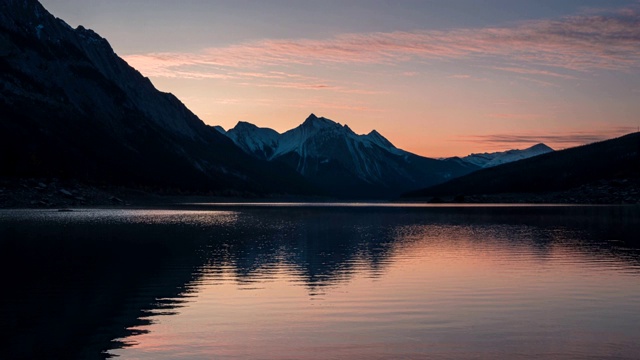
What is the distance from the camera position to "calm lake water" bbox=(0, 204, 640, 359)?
25688 mm

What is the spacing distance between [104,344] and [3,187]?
189 meters

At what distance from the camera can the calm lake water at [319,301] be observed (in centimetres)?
2569

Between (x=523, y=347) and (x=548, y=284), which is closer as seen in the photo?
(x=523, y=347)

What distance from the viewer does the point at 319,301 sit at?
3678 cm

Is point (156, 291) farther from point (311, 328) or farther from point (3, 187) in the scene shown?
point (3, 187)

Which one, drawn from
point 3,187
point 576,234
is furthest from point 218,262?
point 3,187

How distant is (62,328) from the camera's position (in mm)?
28734

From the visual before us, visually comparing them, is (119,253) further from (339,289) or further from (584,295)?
(584,295)

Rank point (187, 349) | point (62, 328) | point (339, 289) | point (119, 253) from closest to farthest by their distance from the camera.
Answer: point (187, 349) < point (62, 328) < point (339, 289) < point (119, 253)

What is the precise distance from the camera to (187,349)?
995 inches

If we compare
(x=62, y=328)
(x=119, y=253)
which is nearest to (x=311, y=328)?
(x=62, y=328)

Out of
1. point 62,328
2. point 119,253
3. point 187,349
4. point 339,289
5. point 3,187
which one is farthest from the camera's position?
point 3,187

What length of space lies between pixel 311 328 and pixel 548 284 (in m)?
20.5

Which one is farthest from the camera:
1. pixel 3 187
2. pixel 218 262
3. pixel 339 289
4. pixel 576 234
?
pixel 3 187
